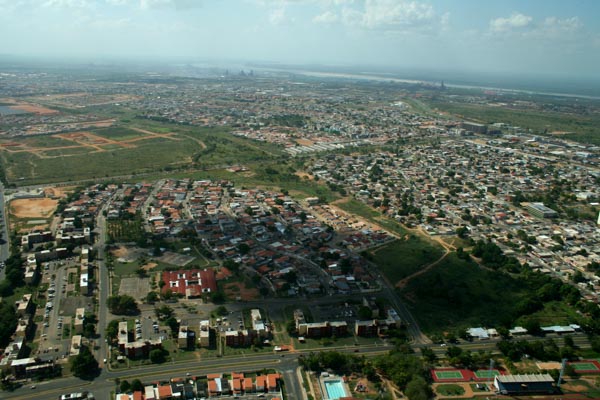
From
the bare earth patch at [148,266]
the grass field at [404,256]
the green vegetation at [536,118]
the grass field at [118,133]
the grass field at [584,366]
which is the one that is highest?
the green vegetation at [536,118]

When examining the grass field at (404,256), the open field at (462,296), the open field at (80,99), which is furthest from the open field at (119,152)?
the open field at (462,296)

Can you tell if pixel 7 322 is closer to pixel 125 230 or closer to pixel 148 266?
pixel 148 266

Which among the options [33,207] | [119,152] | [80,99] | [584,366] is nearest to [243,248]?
[584,366]

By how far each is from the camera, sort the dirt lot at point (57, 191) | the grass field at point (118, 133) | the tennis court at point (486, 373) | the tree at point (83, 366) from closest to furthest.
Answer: the tree at point (83, 366), the tennis court at point (486, 373), the dirt lot at point (57, 191), the grass field at point (118, 133)

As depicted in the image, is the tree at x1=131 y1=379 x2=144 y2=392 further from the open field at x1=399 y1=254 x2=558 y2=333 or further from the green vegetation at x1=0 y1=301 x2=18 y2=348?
the open field at x1=399 y1=254 x2=558 y2=333

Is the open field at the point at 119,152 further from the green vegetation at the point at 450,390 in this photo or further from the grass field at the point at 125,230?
the green vegetation at the point at 450,390

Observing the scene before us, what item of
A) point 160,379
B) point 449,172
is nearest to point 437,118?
point 449,172
